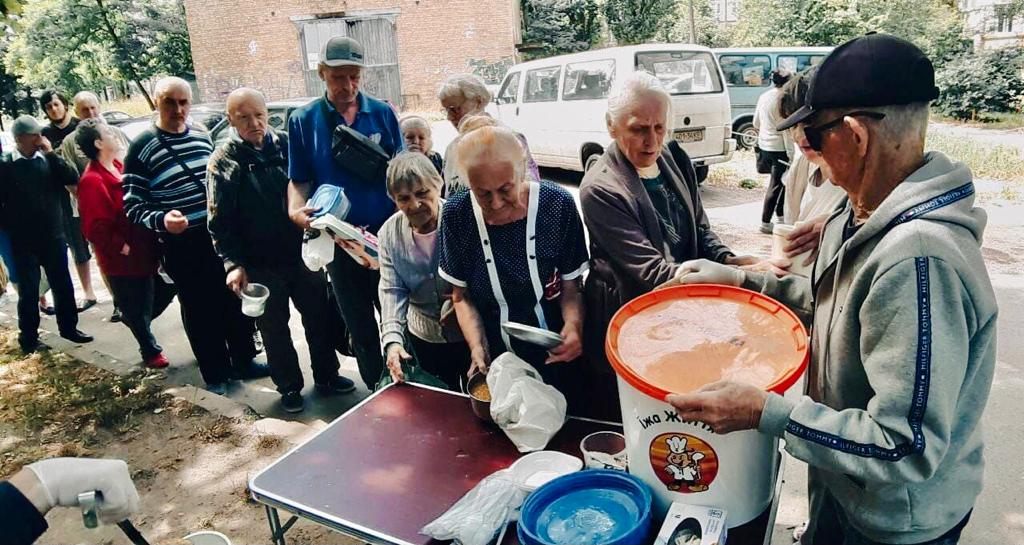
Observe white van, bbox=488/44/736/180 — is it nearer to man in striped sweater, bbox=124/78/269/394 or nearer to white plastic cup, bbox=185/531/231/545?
man in striped sweater, bbox=124/78/269/394

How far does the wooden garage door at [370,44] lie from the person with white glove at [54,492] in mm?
21303

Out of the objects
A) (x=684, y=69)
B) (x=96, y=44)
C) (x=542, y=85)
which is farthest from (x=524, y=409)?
(x=96, y=44)

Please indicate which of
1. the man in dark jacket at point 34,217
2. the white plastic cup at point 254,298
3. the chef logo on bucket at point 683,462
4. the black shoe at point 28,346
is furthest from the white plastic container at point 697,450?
the black shoe at point 28,346

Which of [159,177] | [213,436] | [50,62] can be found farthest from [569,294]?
[50,62]

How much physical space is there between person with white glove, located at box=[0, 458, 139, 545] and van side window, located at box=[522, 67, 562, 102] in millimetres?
8594

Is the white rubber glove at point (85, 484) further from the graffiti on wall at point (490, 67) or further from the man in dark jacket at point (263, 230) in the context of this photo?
the graffiti on wall at point (490, 67)

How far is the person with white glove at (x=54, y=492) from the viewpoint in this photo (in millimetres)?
1464

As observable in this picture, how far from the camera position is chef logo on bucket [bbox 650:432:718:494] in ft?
4.29

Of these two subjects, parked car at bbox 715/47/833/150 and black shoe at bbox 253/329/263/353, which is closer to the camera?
black shoe at bbox 253/329/263/353

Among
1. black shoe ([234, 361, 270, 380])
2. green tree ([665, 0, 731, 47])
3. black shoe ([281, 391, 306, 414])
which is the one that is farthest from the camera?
green tree ([665, 0, 731, 47])

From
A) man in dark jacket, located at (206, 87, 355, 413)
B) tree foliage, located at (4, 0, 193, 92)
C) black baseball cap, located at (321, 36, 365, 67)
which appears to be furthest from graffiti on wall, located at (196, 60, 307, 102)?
black baseball cap, located at (321, 36, 365, 67)

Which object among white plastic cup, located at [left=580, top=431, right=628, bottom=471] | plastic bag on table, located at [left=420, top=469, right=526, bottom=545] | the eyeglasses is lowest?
plastic bag on table, located at [left=420, top=469, right=526, bottom=545]

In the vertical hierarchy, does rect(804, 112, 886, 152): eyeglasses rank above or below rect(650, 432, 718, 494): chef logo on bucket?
above

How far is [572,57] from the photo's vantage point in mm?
9242
